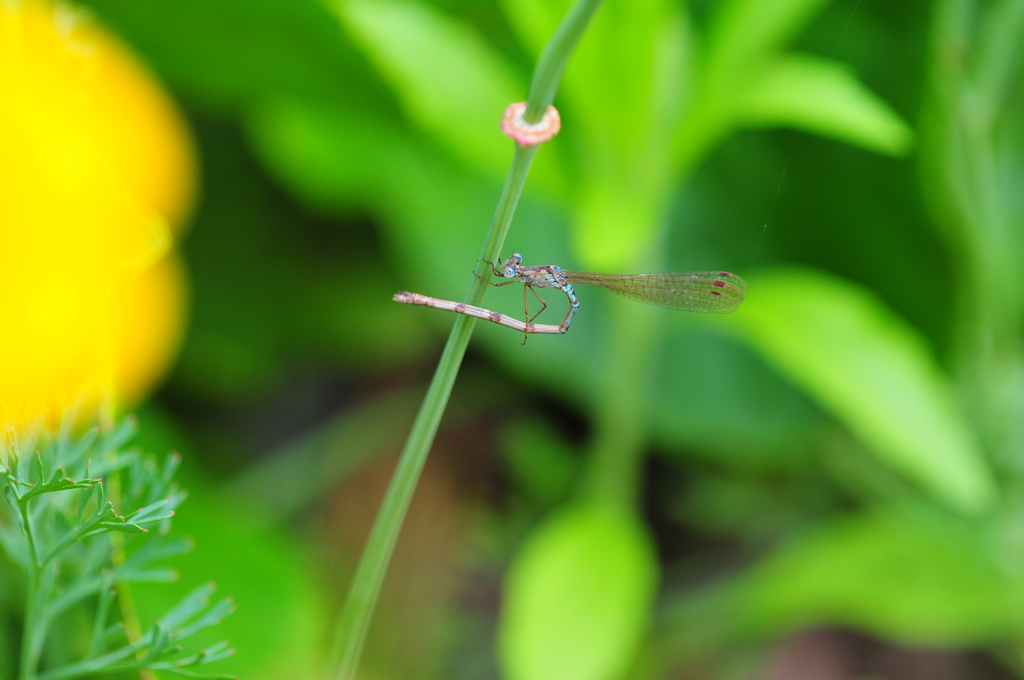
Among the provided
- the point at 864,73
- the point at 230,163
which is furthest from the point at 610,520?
the point at 230,163

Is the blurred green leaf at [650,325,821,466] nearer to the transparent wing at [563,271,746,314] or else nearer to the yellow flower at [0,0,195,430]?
the transparent wing at [563,271,746,314]

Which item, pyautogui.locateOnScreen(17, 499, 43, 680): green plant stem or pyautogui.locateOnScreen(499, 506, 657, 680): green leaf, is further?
pyautogui.locateOnScreen(499, 506, 657, 680): green leaf

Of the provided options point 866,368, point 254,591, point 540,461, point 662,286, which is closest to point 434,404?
point 662,286

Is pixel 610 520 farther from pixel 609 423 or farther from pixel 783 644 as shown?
pixel 783 644

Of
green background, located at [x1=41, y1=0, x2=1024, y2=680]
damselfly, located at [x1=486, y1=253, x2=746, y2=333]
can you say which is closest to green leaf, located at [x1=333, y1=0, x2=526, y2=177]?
green background, located at [x1=41, y1=0, x2=1024, y2=680]

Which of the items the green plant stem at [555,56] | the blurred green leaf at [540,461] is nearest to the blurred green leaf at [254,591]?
the blurred green leaf at [540,461]

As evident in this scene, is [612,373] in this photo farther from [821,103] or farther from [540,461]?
[821,103]

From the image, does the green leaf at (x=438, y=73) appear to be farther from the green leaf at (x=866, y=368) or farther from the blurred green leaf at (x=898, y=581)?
the blurred green leaf at (x=898, y=581)
